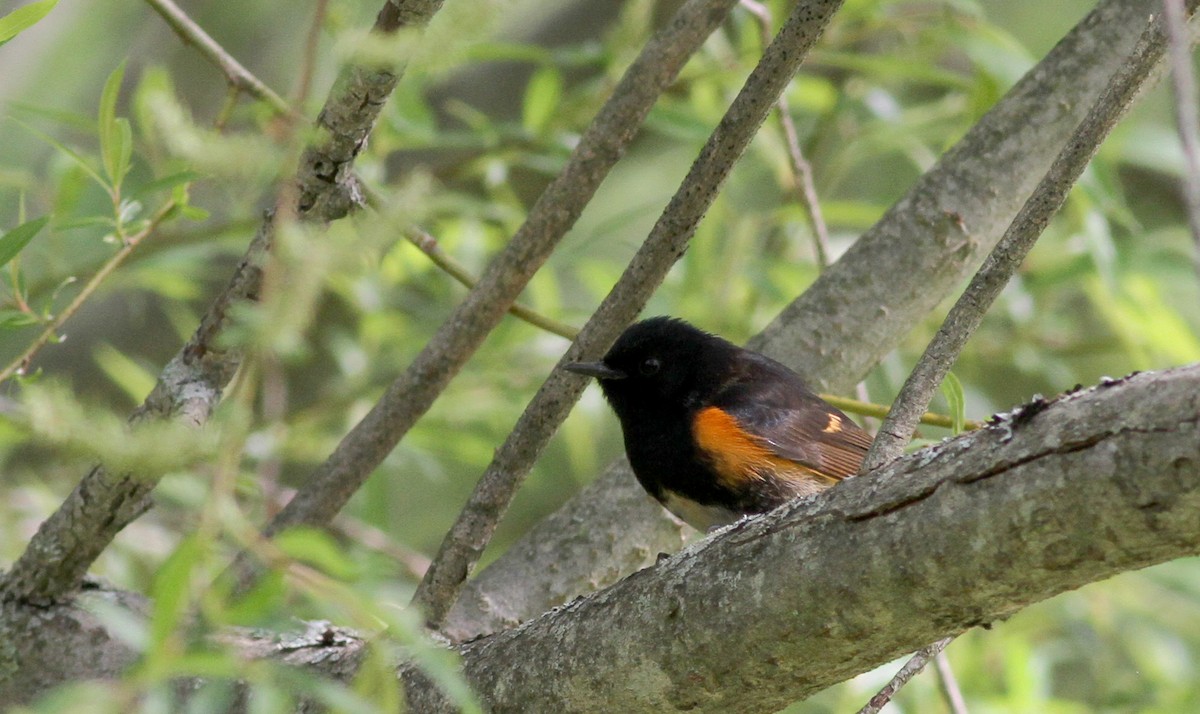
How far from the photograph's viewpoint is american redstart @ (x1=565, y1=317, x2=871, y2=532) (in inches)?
135

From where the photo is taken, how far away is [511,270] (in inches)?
116

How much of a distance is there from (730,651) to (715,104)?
303 centimetres

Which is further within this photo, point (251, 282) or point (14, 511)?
point (14, 511)

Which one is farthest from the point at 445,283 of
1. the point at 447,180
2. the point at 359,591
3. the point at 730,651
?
the point at 359,591

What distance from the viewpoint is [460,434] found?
15.2 feet

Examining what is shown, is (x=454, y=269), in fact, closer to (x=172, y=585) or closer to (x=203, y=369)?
(x=203, y=369)

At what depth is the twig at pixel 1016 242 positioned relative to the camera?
6.29 feet

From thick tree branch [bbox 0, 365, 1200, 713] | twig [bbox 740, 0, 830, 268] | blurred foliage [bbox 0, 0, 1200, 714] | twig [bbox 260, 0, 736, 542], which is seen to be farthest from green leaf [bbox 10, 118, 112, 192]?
twig [bbox 740, 0, 830, 268]

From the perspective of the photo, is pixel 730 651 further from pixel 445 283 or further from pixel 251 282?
pixel 445 283

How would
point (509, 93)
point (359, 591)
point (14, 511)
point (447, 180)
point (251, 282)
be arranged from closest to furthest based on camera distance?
1. point (359, 591)
2. point (251, 282)
3. point (14, 511)
4. point (447, 180)
5. point (509, 93)

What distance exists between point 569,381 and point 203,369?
2.49 ft

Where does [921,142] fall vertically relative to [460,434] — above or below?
above

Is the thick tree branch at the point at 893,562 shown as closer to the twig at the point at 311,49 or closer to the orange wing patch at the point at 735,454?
the twig at the point at 311,49

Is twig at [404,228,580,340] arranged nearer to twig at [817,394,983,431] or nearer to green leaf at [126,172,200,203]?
green leaf at [126,172,200,203]
